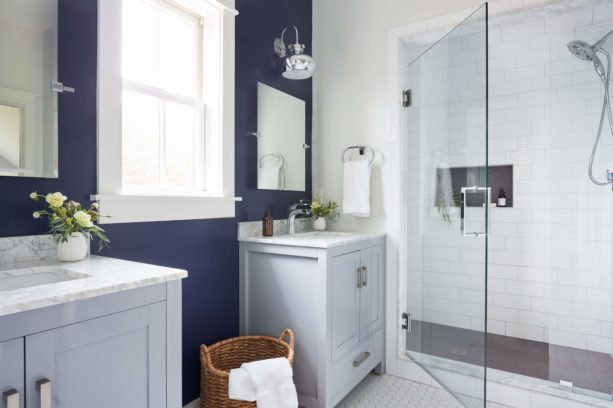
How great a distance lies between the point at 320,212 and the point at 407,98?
995 millimetres

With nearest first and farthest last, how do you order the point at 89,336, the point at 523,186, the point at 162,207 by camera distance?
the point at 89,336, the point at 162,207, the point at 523,186

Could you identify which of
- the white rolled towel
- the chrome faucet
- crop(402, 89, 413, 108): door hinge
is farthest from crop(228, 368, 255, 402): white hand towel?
crop(402, 89, 413, 108): door hinge

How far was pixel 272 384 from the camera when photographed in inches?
65.9

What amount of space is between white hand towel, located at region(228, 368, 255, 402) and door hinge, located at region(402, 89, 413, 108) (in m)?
1.93

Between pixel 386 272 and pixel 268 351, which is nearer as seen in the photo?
pixel 268 351

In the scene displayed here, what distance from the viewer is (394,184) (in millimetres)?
2594

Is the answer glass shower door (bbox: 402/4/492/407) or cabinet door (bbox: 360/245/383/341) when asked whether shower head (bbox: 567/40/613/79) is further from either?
cabinet door (bbox: 360/245/383/341)

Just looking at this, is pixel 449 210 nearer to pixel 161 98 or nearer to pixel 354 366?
pixel 354 366

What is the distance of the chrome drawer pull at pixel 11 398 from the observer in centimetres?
82

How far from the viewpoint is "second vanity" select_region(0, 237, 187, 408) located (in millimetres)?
854

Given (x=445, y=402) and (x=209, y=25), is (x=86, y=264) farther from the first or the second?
(x=445, y=402)

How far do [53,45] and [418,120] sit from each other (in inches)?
Answer: 77.4

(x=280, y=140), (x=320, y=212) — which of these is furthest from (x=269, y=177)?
(x=320, y=212)

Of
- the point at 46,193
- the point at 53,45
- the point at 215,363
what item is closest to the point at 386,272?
the point at 215,363
